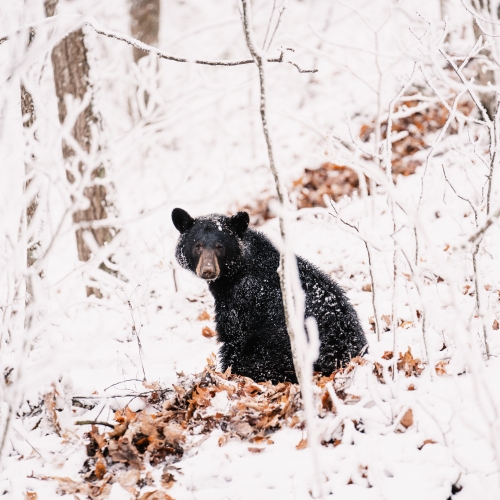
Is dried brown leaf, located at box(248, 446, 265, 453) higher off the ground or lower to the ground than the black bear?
lower

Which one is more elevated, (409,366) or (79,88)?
(79,88)

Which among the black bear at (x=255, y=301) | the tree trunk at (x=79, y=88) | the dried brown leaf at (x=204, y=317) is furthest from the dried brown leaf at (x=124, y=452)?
the tree trunk at (x=79, y=88)

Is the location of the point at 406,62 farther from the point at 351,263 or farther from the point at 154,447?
the point at 154,447

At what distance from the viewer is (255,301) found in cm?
481

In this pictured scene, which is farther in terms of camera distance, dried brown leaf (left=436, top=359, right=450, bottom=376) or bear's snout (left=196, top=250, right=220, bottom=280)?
bear's snout (left=196, top=250, right=220, bottom=280)

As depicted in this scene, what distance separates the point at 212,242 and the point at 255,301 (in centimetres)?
75

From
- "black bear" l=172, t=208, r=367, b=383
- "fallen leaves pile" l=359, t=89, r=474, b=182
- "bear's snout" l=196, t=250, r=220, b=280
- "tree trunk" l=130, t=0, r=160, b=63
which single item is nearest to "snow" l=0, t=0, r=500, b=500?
"black bear" l=172, t=208, r=367, b=383

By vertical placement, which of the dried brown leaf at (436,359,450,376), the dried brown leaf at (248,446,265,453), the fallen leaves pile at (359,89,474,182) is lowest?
the dried brown leaf at (248,446,265,453)

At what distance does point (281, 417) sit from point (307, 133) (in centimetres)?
1156

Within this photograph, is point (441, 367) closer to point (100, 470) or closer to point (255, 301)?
point (255, 301)

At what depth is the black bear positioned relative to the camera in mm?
4309

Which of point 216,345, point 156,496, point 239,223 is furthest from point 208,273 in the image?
point 156,496

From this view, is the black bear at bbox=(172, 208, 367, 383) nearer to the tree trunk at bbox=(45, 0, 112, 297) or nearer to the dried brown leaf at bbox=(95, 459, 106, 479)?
the dried brown leaf at bbox=(95, 459, 106, 479)

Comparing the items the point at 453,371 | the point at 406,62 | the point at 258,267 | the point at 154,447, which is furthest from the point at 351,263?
the point at 406,62
